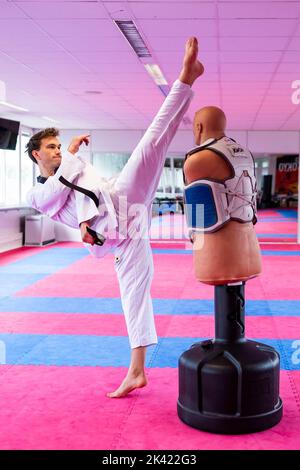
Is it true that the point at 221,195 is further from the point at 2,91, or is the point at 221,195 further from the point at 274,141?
the point at 274,141

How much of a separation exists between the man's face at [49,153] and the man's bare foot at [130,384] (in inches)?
51.7

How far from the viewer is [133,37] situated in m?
5.41

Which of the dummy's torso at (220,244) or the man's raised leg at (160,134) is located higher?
the man's raised leg at (160,134)

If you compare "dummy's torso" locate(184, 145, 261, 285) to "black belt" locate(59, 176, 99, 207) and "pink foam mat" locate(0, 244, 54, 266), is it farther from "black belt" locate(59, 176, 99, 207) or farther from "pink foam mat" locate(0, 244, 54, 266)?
"pink foam mat" locate(0, 244, 54, 266)

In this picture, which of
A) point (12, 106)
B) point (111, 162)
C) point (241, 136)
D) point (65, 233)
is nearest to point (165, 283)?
point (12, 106)

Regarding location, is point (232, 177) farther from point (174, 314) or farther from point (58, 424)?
point (174, 314)

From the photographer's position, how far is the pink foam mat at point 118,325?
474cm

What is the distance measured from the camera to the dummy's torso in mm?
2725

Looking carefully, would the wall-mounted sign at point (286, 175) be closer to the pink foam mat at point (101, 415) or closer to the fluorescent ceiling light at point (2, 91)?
the fluorescent ceiling light at point (2, 91)

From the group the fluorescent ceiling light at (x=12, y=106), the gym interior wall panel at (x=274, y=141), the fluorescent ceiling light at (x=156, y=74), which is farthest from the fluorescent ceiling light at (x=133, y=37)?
the gym interior wall panel at (x=274, y=141)

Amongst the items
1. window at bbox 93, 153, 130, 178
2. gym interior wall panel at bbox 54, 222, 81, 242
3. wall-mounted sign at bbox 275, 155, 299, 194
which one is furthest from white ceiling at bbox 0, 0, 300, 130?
wall-mounted sign at bbox 275, 155, 299, 194

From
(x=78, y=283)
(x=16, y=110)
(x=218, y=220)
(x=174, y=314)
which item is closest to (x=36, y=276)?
(x=78, y=283)

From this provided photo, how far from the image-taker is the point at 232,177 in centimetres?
274

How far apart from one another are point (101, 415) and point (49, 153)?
1511 mm
